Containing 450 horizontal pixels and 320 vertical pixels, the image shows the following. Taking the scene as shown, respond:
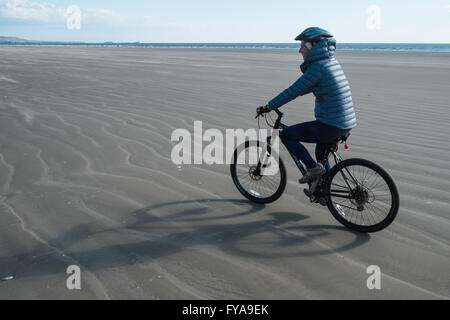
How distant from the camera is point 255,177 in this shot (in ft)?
14.3

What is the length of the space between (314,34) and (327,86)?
47 cm

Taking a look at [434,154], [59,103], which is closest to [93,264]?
[434,154]

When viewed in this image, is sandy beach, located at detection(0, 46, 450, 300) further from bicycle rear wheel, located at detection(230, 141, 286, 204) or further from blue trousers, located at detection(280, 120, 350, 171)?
blue trousers, located at detection(280, 120, 350, 171)

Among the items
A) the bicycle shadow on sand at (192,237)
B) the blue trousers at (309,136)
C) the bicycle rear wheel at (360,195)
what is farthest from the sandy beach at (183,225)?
the blue trousers at (309,136)

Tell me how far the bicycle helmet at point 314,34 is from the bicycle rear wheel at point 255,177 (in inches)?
48.9

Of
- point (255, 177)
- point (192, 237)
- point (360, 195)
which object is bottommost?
point (192, 237)

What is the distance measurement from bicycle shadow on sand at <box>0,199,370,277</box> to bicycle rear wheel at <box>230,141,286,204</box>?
10.9 inches

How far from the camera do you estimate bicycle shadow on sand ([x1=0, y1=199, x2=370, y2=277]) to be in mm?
3104

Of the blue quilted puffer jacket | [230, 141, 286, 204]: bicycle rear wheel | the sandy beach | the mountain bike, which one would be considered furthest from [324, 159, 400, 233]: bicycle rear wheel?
[230, 141, 286, 204]: bicycle rear wheel

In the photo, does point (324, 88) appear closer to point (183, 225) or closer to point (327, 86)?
point (327, 86)

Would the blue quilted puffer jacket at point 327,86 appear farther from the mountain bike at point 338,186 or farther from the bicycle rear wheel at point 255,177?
the bicycle rear wheel at point 255,177

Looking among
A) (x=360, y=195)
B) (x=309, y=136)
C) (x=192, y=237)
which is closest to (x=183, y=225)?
(x=192, y=237)

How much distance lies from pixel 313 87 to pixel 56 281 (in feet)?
8.48
